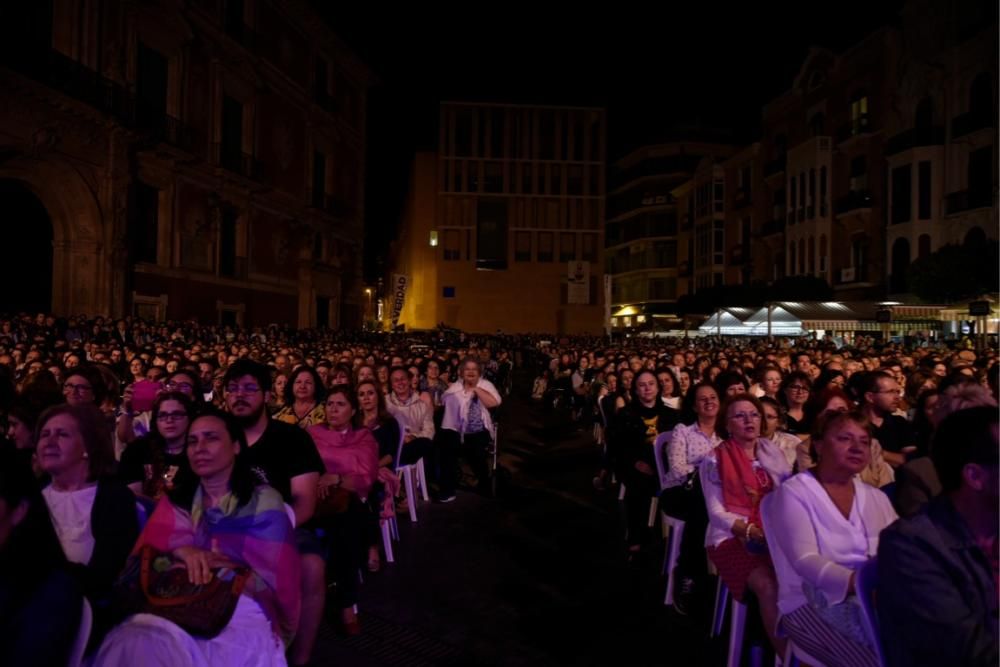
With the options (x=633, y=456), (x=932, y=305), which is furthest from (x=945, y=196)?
(x=633, y=456)

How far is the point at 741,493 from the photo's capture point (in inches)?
170

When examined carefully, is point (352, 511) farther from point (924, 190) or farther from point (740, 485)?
point (924, 190)

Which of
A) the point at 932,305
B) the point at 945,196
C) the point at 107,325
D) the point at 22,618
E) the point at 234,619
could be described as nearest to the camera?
the point at 22,618

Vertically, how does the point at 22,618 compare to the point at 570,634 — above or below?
above

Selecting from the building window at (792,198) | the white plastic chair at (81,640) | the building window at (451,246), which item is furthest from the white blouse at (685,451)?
the building window at (451,246)

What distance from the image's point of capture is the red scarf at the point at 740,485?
4.30 metres

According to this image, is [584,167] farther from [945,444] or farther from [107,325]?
[945,444]

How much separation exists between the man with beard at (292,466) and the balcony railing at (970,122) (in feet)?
99.2

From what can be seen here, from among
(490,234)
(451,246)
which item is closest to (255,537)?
(490,234)

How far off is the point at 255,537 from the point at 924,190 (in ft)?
109

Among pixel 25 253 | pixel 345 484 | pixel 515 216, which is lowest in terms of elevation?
pixel 345 484

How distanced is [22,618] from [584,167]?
59670 mm

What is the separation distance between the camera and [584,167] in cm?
5981

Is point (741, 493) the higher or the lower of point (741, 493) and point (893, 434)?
the lower
